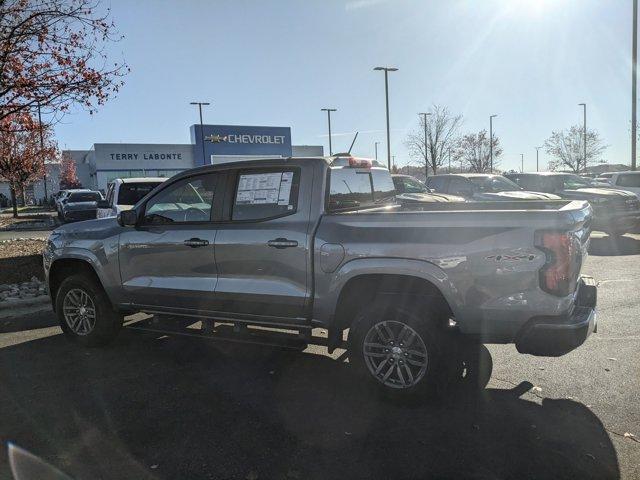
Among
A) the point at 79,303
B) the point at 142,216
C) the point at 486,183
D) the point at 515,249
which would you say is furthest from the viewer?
the point at 486,183

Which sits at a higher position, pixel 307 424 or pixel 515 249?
pixel 515 249

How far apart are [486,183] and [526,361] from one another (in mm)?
12456

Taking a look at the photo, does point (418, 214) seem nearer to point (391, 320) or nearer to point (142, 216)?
point (391, 320)

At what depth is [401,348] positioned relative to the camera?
13.0 ft

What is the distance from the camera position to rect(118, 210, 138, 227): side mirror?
5082 millimetres

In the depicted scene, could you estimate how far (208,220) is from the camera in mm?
4797

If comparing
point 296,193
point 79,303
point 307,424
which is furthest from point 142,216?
point 307,424

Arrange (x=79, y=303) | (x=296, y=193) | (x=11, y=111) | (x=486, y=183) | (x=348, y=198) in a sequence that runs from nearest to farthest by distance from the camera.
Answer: (x=296, y=193)
(x=348, y=198)
(x=79, y=303)
(x=11, y=111)
(x=486, y=183)

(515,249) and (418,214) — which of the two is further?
(418,214)

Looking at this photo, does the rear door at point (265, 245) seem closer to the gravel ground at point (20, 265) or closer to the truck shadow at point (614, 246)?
the gravel ground at point (20, 265)

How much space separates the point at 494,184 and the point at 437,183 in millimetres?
1825

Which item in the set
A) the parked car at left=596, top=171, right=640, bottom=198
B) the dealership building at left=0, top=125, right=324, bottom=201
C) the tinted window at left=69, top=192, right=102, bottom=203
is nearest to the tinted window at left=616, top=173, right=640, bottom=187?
the parked car at left=596, top=171, right=640, bottom=198

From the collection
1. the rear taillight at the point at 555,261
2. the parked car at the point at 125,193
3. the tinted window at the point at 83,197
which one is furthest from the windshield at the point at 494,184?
the tinted window at the point at 83,197

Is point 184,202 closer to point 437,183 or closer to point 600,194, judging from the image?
point 600,194
